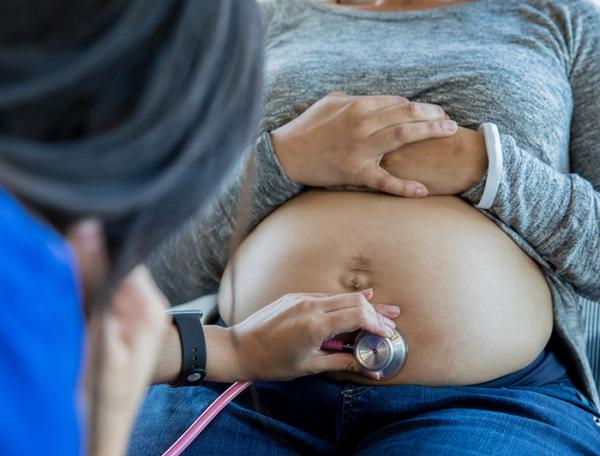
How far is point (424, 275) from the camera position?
1.08 meters

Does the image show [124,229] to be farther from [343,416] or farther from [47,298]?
[343,416]

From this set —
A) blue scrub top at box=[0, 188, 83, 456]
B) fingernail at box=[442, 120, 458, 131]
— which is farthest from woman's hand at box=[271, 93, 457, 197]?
blue scrub top at box=[0, 188, 83, 456]

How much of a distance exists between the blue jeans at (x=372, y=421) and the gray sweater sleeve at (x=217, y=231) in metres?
0.24

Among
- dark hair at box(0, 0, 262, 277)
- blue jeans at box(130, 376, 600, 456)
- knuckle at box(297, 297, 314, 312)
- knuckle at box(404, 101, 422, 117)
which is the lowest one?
blue jeans at box(130, 376, 600, 456)

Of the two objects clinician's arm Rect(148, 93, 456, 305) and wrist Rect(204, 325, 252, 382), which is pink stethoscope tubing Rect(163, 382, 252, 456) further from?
clinician's arm Rect(148, 93, 456, 305)

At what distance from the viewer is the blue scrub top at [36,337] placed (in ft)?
1.34

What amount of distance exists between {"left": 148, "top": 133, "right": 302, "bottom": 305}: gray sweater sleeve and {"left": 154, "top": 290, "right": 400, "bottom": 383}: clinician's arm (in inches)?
7.0

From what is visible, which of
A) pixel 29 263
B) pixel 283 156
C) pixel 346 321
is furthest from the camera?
pixel 283 156

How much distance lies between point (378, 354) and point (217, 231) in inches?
15.1

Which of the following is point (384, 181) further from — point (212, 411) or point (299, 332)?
point (212, 411)

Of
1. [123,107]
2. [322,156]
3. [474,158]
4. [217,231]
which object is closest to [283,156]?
[322,156]

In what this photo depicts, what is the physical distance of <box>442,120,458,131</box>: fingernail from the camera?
3.79 feet

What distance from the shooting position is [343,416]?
102 centimetres

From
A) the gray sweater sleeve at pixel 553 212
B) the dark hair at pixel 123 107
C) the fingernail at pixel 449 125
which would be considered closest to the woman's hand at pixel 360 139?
the fingernail at pixel 449 125
